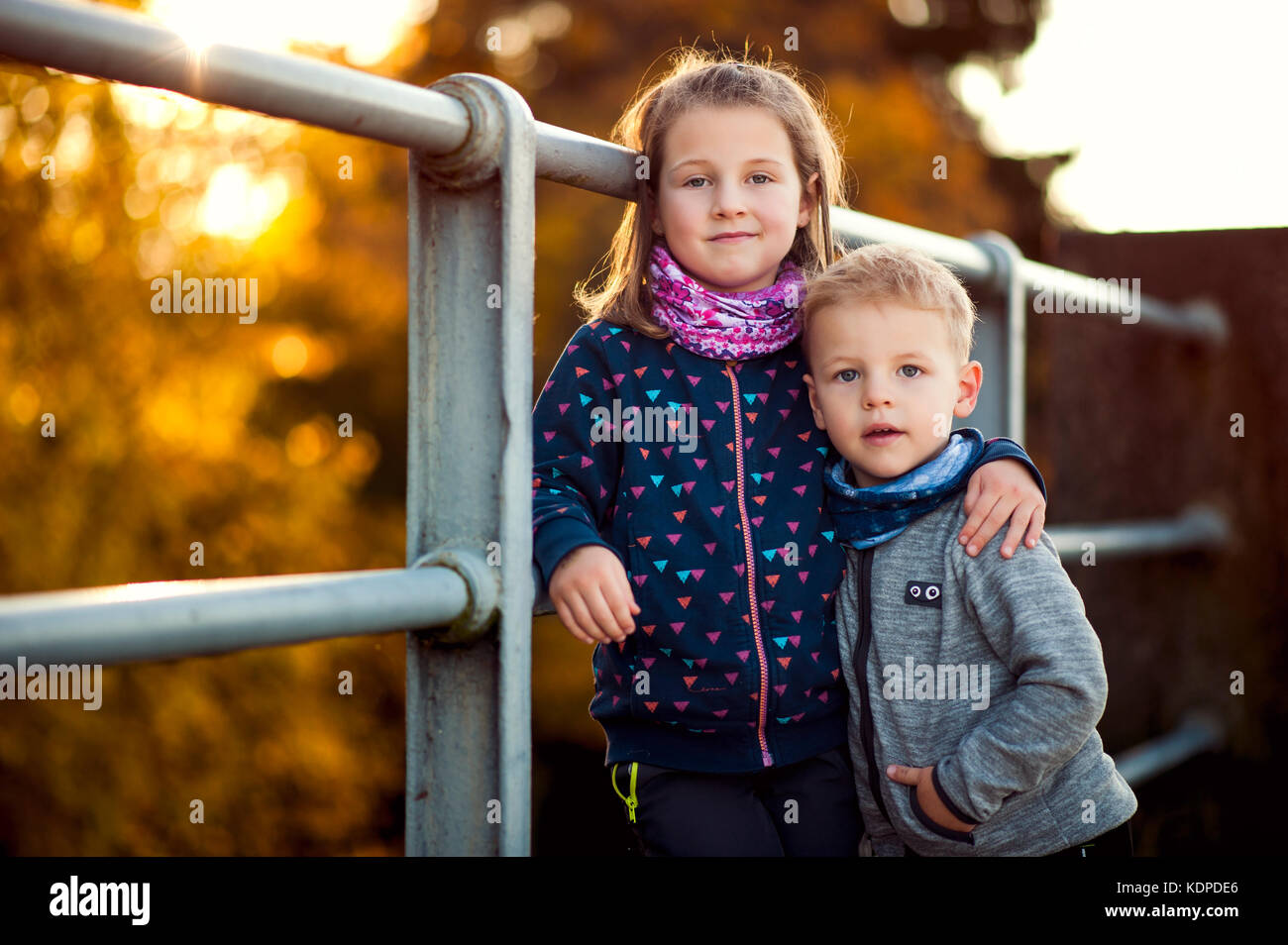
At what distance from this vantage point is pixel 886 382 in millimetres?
1611

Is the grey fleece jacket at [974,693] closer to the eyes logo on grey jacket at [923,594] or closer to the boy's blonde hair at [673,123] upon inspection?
the eyes logo on grey jacket at [923,594]

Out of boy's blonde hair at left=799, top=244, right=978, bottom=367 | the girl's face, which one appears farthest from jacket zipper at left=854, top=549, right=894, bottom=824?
the girl's face

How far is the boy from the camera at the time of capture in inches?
59.0

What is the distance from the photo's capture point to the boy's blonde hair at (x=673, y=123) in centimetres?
173

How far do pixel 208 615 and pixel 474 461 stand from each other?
1.17 ft

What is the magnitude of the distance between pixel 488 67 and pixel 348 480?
15.2 feet

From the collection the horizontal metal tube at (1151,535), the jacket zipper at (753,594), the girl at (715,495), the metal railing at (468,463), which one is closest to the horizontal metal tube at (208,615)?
the metal railing at (468,463)

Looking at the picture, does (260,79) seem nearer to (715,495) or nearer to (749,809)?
(715,495)

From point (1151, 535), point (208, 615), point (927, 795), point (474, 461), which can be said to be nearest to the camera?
point (208, 615)

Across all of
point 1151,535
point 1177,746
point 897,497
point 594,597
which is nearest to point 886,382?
point 897,497

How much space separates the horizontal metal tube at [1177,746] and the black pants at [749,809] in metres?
1.66
